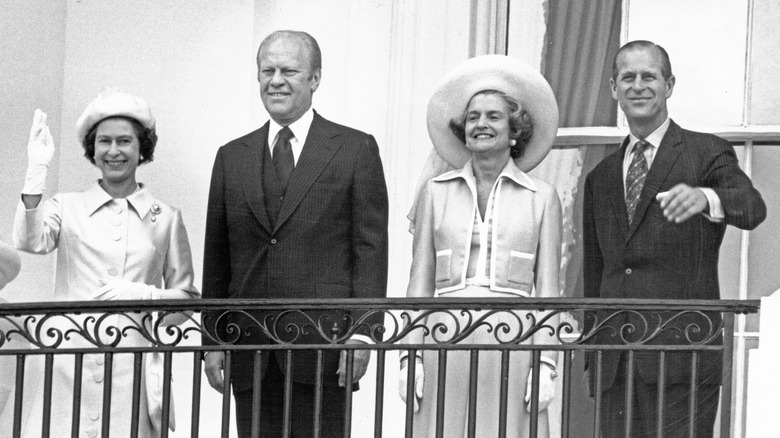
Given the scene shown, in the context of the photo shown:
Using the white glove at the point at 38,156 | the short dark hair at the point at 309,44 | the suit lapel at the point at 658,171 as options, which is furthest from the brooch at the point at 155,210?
the suit lapel at the point at 658,171

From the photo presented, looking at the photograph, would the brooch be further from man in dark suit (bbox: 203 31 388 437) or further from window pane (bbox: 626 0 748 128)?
window pane (bbox: 626 0 748 128)

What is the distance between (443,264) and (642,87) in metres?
1.16

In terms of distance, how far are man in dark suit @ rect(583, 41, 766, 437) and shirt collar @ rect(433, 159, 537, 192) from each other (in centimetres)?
39

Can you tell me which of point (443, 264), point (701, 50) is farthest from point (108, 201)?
point (701, 50)

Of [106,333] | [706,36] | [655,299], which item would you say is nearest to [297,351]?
[106,333]

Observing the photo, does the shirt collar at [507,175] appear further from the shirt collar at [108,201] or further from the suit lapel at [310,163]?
the shirt collar at [108,201]

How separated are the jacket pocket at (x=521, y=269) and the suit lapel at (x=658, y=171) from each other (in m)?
0.44

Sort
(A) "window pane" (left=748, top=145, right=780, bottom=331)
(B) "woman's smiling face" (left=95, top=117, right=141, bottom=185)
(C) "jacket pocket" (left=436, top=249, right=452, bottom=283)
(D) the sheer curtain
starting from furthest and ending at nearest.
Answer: (D) the sheer curtain
(A) "window pane" (left=748, top=145, right=780, bottom=331)
(B) "woman's smiling face" (left=95, top=117, right=141, bottom=185)
(C) "jacket pocket" (left=436, top=249, right=452, bottom=283)

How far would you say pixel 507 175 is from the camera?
7895 millimetres

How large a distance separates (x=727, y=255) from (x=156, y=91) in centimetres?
295

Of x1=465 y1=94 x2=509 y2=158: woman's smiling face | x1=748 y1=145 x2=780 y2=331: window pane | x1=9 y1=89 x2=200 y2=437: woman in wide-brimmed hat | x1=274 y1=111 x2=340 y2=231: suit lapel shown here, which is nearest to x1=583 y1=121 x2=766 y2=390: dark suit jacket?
x1=465 y1=94 x2=509 y2=158: woman's smiling face

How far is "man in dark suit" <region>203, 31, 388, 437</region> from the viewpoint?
7.78 m

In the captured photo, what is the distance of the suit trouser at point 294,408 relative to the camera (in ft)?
25.3

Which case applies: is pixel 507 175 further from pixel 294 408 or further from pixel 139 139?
pixel 139 139
